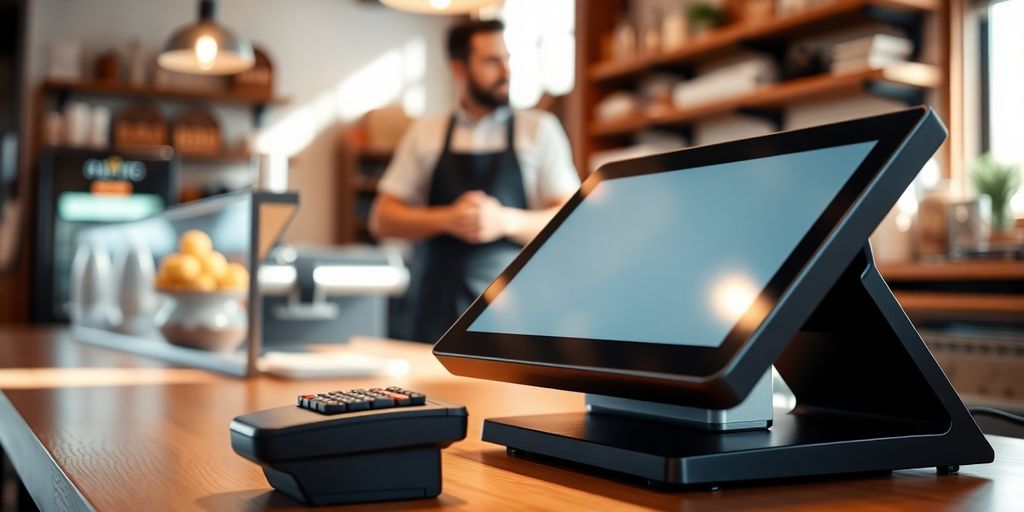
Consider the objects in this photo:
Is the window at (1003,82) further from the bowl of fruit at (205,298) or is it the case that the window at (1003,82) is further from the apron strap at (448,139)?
the bowl of fruit at (205,298)

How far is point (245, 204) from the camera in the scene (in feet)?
5.49

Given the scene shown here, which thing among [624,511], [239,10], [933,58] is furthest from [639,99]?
[624,511]

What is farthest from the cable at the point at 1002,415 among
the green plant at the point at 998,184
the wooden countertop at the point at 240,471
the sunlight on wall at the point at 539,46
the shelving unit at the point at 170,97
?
the shelving unit at the point at 170,97

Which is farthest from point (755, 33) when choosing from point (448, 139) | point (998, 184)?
point (448, 139)

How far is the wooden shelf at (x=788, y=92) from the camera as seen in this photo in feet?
12.0

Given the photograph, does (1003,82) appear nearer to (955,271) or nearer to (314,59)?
(955,271)

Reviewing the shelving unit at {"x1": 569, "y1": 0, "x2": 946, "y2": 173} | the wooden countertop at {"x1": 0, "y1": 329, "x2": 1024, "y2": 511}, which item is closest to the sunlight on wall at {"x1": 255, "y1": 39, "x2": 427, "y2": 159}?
the shelving unit at {"x1": 569, "y1": 0, "x2": 946, "y2": 173}

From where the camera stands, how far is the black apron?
2963mm

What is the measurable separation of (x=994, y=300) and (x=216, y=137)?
4654 millimetres

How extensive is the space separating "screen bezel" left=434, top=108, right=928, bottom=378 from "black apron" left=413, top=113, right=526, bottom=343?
2080 millimetres

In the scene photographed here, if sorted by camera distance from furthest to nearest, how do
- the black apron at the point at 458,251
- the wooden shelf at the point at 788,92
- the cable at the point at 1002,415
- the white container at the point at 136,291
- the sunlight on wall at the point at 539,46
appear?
the sunlight on wall at the point at 539,46
the wooden shelf at the point at 788,92
the black apron at the point at 458,251
the white container at the point at 136,291
the cable at the point at 1002,415

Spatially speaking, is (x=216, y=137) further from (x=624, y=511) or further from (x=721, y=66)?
(x=624, y=511)

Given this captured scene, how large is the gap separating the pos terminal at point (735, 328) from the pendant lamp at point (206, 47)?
2.44 metres

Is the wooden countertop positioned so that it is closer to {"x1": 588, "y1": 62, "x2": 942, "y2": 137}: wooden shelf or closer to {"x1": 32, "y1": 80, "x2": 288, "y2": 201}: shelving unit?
{"x1": 588, "y1": 62, "x2": 942, "y2": 137}: wooden shelf
